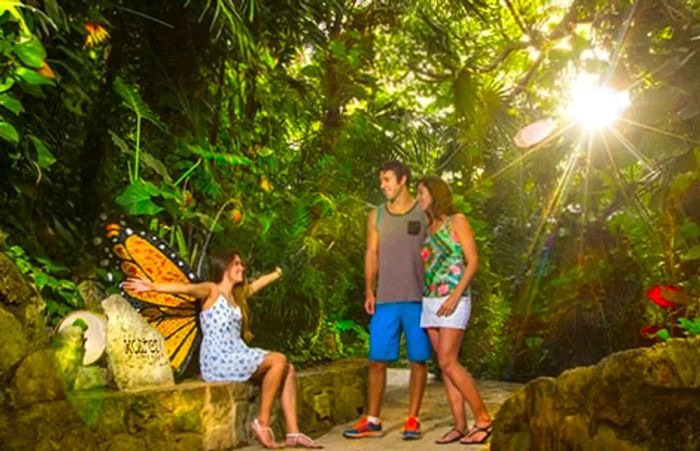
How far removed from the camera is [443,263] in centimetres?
541

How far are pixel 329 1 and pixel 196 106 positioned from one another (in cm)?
132

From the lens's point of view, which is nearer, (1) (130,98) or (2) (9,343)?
(2) (9,343)

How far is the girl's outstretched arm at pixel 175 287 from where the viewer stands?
5375 millimetres

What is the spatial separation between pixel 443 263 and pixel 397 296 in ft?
1.26

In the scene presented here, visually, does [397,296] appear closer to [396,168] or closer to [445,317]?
[445,317]

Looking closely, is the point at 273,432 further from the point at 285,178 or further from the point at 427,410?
the point at 285,178

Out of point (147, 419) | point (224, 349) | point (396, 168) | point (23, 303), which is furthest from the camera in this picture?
point (396, 168)

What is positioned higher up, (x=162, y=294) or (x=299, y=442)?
(x=162, y=294)

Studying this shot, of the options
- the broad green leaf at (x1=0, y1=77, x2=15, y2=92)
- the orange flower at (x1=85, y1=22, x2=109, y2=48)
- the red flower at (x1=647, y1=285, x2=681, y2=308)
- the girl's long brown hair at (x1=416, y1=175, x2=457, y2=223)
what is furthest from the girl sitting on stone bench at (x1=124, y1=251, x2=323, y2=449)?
the red flower at (x1=647, y1=285, x2=681, y2=308)

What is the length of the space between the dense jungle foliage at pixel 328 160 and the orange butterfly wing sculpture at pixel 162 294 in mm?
190

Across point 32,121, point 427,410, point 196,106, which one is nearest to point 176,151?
point 196,106

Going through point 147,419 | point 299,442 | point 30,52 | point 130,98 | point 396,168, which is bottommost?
point 299,442

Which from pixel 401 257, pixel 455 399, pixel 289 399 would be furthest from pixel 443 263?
pixel 289 399

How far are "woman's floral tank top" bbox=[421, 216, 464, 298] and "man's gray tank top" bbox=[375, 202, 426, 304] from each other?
122 mm
